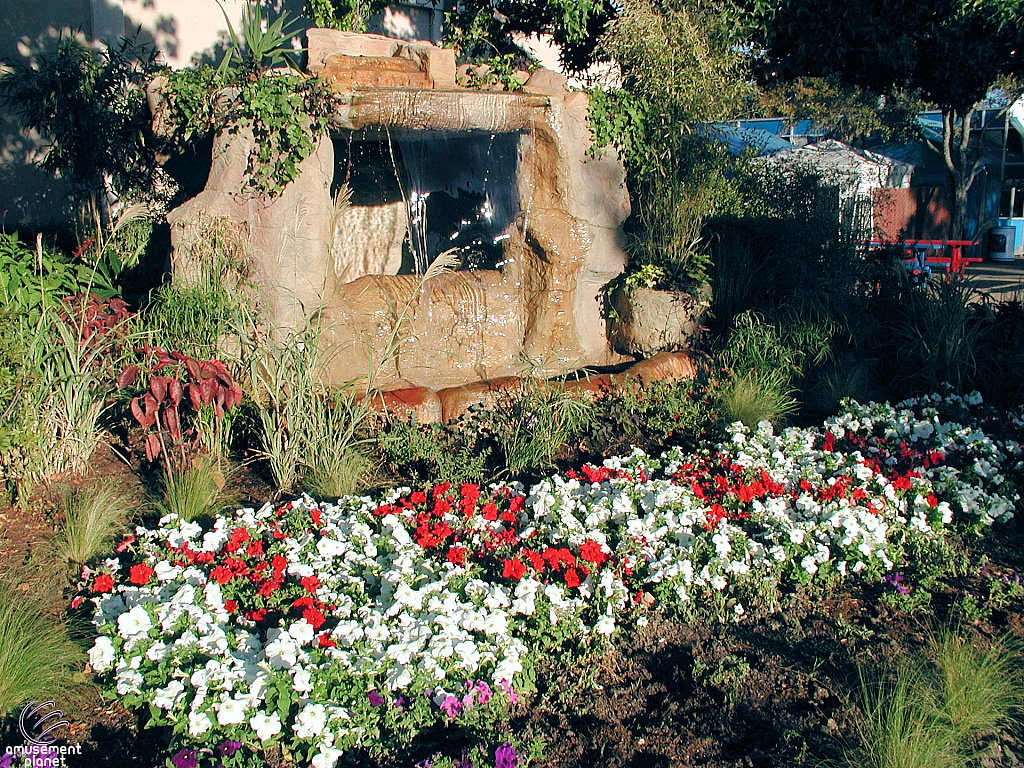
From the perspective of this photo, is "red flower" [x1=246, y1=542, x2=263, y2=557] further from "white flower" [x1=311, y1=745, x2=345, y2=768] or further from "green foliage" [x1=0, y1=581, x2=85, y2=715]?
"white flower" [x1=311, y1=745, x2=345, y2=768]

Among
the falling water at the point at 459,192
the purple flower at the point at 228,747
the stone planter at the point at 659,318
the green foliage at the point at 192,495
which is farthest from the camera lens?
the falling water at the point at 459,192

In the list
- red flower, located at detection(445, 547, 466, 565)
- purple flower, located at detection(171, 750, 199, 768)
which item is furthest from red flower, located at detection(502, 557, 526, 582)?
purple flower, located at detection(171, 750, 199, 768)

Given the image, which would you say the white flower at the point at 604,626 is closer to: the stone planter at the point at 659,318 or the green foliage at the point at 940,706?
the green foliage at the point at 940,706

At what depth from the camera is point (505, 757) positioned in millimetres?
2703

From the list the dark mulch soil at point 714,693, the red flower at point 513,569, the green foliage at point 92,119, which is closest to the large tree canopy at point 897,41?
the green foliage at point 92,119

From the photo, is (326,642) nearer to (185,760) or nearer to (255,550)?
(185,760)

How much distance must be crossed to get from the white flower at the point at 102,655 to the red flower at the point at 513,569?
1.47 metres

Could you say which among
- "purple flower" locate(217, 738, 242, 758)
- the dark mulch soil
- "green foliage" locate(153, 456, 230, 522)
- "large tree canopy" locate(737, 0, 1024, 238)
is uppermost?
"large tree canopy" locate(737, 0, 1024, 238)

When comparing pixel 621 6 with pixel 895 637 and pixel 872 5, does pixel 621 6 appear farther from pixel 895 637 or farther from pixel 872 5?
pixel 895 637

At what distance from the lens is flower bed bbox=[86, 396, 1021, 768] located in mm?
2926

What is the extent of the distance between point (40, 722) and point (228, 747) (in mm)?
693

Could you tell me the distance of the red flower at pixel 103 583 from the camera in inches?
139

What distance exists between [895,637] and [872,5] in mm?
7330

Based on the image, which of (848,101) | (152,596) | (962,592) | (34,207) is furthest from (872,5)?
(848,101)
